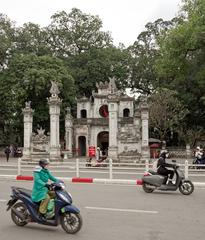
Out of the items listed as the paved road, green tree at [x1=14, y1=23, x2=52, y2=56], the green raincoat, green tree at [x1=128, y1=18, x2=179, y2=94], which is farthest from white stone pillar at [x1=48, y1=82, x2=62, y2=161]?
green tree at [x1=128, y1=18, x2=179, y2=94]

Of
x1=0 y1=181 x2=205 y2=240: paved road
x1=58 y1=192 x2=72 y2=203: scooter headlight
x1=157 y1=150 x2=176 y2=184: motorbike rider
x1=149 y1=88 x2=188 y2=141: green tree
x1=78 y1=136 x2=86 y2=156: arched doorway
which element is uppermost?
x1=149 y1=88 x2=188 y2=141: green tree

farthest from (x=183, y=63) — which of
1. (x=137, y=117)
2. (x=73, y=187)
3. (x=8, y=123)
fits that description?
(x=8, y=123)

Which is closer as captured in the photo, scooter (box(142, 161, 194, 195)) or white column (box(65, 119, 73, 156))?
scooter (box(142, 161, 194, 195))

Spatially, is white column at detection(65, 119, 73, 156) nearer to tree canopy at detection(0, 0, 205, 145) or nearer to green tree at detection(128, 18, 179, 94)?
tree canopy at detection(0, 0, 205, 145)

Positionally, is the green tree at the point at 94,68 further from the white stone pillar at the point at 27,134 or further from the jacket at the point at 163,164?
the jacket at the point at 163,164

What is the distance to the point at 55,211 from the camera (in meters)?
7.87

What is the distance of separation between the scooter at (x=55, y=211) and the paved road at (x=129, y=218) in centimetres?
19

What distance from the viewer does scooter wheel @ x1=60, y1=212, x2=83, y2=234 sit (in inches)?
309

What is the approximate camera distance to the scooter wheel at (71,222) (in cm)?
785

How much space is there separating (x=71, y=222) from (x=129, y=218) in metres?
1.99

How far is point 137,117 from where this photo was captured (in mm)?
42000

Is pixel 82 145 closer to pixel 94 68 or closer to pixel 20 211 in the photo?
pixel 94 68

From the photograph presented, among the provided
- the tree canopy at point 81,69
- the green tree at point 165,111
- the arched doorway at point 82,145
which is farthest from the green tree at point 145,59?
the arched doorway at point 82,145

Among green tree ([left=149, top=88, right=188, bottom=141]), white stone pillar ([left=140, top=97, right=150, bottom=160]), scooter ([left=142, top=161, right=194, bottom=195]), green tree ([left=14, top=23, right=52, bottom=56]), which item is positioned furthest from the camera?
green tree ([left=14, top=23, right=52, bottom=56])
